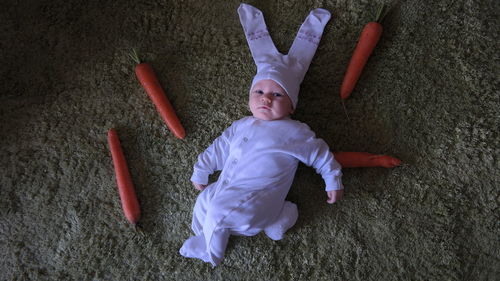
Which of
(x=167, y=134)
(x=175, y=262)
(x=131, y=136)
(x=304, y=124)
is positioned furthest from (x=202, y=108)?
(x=175, y=262)

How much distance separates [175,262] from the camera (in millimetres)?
1273

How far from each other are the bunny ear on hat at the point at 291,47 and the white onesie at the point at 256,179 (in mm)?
141

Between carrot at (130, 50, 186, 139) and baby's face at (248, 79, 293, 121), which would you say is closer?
baby's face at (248, 79, 293, 121)

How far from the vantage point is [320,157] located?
3.88 ft

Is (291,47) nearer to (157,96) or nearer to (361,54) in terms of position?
(361,54)

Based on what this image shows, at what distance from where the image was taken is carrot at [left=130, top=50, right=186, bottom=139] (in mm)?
1325

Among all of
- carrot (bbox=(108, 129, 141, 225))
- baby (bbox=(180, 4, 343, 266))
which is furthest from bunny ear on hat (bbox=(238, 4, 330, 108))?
carrot (bbox=(108, 129, 141, 225))

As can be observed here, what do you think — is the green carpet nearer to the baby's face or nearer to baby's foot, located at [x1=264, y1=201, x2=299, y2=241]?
baby's foot, located at [x1=264, y1=201, x2=299, y2=241]

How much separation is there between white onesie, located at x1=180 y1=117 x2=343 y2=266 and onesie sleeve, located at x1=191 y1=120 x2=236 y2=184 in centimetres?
3

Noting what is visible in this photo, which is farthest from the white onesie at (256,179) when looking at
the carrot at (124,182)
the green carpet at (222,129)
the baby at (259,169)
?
the carrot at (124,182)

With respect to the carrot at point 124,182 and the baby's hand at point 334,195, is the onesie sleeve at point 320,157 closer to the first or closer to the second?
the baby's hand at point 334,195

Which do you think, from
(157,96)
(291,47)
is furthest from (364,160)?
(157,96)

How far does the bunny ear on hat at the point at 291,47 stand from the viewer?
4.09 ft

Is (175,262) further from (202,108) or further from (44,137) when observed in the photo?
(44,137)
